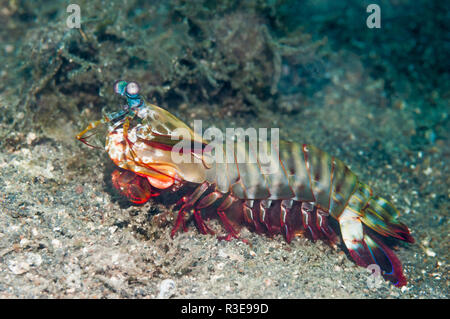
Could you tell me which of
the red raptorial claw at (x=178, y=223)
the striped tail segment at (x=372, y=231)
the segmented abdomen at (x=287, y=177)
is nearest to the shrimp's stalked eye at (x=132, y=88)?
the segmented abdomen at (x=287, y=177)

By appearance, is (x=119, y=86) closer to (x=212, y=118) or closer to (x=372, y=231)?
(x=212, y=118)

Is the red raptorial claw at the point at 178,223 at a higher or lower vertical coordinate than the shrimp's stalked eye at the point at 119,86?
lower

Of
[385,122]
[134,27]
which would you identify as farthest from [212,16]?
[385,122]

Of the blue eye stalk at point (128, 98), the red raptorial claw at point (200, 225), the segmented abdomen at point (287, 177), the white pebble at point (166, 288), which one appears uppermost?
the blue eye stalk at point (128, 98)

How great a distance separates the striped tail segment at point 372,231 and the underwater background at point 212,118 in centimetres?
19

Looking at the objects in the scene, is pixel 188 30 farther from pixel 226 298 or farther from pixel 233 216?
pixel 226 298

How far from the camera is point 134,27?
4.40m

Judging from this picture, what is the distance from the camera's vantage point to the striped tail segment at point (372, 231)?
3367mm

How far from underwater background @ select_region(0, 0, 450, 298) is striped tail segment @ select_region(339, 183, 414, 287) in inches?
7.7

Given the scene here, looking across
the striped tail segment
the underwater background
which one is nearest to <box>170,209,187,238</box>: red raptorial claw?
the underwater background

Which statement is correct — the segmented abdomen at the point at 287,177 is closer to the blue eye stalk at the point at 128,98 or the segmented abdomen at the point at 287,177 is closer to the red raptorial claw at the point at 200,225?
the red raptorial claw at the point at 200,225

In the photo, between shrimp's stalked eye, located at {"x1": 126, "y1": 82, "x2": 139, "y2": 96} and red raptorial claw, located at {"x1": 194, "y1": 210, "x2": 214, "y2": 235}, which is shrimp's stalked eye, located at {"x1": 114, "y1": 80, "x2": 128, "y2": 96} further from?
red raptorial claw, located at {"x1": 194, "y1": 210, "x2": 214, "y2": 235}

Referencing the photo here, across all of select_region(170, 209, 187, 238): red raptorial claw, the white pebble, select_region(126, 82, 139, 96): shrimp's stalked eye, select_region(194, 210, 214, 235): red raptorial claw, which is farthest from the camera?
select_region(194, 210, 214, 235): red raptorial claw

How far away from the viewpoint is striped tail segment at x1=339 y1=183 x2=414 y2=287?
3367mm
